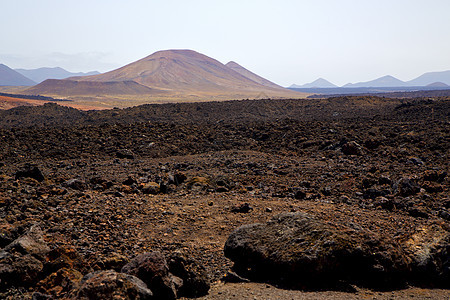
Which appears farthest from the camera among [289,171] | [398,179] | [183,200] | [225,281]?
[289,171]

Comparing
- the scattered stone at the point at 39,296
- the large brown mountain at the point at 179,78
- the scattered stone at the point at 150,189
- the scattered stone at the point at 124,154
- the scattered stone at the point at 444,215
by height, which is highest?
the large brown mountain at the point at 179,78

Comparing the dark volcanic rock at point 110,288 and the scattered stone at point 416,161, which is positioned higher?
the dark volcanic rock at point 110,288

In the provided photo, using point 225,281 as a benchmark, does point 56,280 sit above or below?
above

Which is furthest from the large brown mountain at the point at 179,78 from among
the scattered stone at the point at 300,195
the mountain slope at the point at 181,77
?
the scattered stone at the point at 300,195

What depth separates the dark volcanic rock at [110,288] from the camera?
3275 millimetres

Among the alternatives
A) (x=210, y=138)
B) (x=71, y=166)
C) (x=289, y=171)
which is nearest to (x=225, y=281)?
(x=289, y=171)

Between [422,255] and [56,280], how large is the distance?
4874 mm

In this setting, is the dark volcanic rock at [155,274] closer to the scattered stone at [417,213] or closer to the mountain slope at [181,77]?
the scattered stone at [417,213]

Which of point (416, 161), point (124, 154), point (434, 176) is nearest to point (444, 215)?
point (434, 176)

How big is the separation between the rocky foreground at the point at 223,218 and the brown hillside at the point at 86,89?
10409 centimetres

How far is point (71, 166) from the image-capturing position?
1228 cm

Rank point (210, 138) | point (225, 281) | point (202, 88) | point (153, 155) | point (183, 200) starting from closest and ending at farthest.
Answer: point (225, 281)
point (183, 200)
point (153, 155)
point (210, 138)
point (202, 88)

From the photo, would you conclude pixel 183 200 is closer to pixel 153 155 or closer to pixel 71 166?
pixel 71 166

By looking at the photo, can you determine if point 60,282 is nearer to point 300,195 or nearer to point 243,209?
point 243,209
